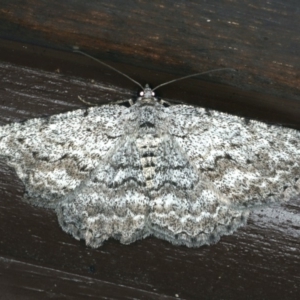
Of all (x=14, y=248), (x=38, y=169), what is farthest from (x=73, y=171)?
(x=14, y=248)

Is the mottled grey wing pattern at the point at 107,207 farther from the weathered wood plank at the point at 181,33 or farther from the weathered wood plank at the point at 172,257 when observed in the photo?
the weathered wood plank at the point at 181,33

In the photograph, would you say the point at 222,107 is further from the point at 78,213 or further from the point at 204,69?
the point at 78,213

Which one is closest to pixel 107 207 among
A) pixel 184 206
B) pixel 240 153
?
pixel 184 206

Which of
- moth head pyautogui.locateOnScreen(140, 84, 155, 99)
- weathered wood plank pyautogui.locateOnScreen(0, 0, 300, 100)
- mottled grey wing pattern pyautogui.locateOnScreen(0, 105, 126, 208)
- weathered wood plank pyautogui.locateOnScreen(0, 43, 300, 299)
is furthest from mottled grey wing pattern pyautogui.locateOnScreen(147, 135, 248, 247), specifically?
weathered wood plank pyautogui.locateOnScreen(0, 0, 300, 100)

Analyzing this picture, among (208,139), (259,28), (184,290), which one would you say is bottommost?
(184,290)

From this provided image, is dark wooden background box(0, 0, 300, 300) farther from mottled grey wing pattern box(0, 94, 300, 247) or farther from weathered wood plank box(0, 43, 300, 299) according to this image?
mottled grey wing pattern box(0, 94, 300, 247)

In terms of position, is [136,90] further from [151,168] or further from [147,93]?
[151,168]
